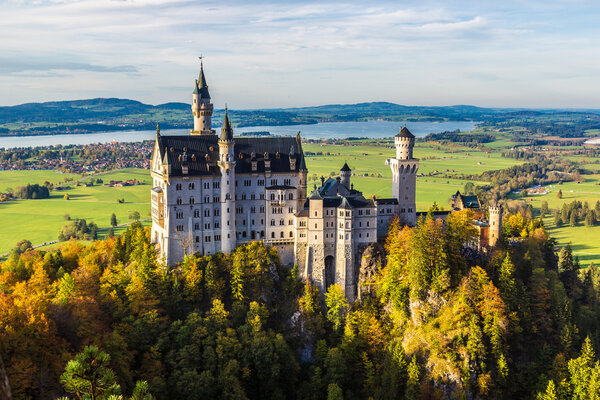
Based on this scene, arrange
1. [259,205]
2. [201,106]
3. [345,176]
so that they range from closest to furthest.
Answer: [259,205]
[201,106]
[345,176]

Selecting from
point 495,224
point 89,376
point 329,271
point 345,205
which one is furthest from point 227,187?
point 89,376

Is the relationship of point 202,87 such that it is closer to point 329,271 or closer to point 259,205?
point 259,205

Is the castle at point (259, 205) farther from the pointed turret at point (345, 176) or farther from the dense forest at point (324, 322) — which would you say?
the pointed turret at point (345, 176)

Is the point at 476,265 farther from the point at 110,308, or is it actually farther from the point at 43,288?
the point at 43,288

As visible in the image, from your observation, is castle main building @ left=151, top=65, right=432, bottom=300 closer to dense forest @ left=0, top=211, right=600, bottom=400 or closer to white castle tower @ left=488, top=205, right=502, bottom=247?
dense forest @ left=0, top=211, right=600, bottom=400

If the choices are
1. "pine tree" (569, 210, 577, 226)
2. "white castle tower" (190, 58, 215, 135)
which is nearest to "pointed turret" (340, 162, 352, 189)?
"white castle tower" (190, 58, 215, 135)

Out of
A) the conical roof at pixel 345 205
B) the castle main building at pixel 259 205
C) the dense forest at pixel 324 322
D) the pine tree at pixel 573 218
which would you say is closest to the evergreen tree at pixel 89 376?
the dense forest at pixel 324 322
